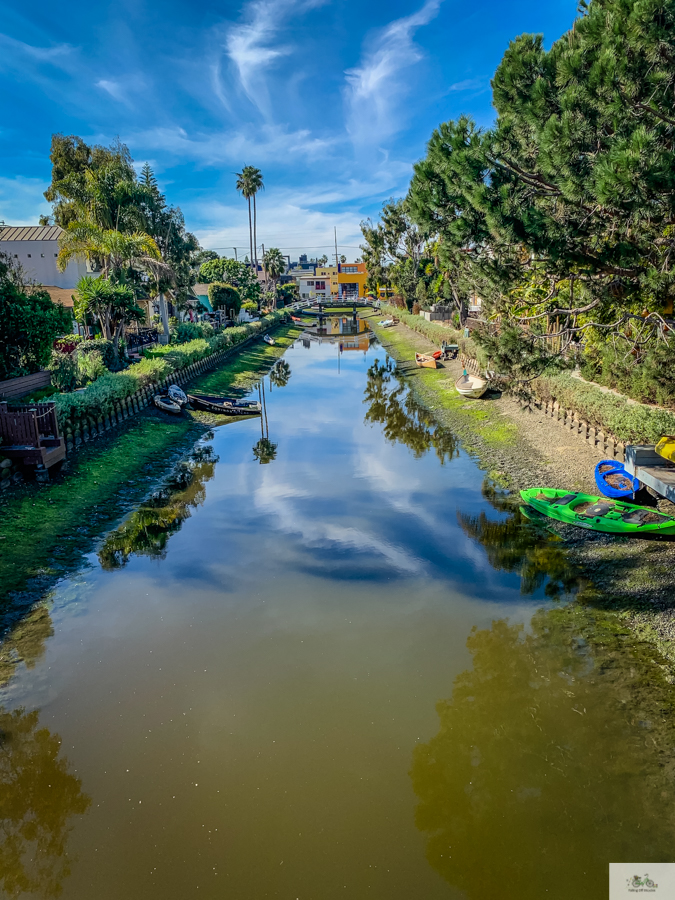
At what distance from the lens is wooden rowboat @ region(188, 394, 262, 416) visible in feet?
91.3

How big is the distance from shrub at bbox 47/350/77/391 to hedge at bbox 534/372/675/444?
2040 cm

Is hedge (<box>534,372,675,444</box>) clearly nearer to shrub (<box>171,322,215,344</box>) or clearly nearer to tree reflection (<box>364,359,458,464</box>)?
tree reflection (<box>364,359,458,464</box>)

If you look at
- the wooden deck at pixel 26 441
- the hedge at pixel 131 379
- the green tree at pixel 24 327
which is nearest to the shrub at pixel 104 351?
the hedge at pixel 131 379

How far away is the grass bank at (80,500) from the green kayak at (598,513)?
39.7 ft

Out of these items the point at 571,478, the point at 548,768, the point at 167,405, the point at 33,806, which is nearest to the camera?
the point at 33,806

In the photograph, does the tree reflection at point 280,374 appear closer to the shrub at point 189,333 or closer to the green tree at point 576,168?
the shrub at point 189,333

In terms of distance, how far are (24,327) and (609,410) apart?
20.7 metres

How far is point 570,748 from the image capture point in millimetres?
7617

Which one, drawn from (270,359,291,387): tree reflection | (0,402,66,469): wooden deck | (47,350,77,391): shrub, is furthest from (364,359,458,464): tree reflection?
(47,350,77,391): shrub

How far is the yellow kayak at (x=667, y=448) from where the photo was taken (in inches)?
506

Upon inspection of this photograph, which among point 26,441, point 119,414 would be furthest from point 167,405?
point 26,441

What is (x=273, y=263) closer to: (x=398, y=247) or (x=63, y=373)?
(x=398, y=247)

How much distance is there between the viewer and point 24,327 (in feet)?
64.0

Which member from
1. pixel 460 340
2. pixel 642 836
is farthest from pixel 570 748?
pixel 460 340
